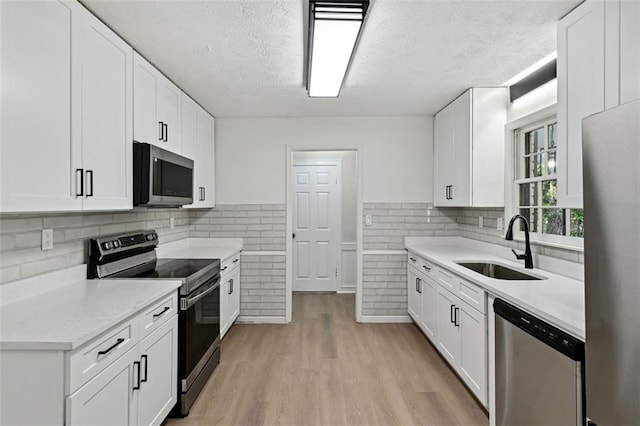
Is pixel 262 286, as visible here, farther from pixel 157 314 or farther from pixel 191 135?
pixel 157 314

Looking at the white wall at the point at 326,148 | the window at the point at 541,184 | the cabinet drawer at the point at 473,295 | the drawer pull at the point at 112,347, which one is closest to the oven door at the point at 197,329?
the drawer pull at the point at 112,347

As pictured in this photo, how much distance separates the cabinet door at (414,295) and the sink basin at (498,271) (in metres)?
0.69

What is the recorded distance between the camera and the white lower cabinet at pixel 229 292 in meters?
3.44

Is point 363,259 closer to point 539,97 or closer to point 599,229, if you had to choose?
point 539,97

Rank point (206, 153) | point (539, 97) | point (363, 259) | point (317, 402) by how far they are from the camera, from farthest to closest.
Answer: point (363, 259)
point (206, 153)
point (539, 97)
point (317, 402)

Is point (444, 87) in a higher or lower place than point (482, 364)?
higher

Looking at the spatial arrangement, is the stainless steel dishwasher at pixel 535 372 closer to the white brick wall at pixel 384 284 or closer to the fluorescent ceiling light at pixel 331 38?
the fluorescent ceiling light at pixel 331 38

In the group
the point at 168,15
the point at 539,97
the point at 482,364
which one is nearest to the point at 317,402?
the point at 482,364

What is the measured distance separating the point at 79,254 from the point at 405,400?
2402mm

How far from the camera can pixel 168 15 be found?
6.41ft

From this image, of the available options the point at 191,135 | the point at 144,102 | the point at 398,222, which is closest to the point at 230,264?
the point at 191,135

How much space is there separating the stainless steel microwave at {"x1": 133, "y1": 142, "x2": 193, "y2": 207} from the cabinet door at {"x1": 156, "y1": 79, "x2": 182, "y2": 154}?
19cm

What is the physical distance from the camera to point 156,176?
2453 mm

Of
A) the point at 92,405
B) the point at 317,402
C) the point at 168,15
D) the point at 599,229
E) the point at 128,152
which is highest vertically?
the point at 168,15
